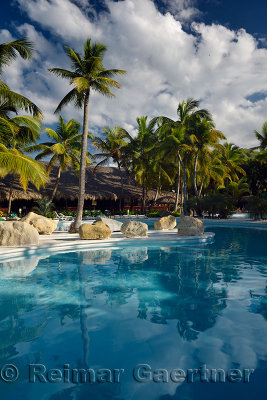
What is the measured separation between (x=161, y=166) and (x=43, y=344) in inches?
1068

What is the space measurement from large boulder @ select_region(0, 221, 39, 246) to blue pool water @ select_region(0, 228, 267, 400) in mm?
2004

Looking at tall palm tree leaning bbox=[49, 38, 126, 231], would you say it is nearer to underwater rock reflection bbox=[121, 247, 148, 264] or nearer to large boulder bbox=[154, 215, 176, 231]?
underwater rock reflection bbox=[121, 247, 148, 264]

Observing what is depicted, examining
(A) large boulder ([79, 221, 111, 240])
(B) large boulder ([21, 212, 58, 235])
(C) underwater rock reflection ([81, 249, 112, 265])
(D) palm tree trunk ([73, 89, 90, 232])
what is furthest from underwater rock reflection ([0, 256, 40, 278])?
(D) palm tree trunk ([73, 89, 90, 232])

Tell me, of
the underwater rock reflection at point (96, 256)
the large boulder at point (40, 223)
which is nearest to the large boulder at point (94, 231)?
the underwater rock reflection at point (96, 256)

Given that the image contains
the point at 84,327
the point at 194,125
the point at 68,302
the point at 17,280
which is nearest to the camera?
the point at 84,327

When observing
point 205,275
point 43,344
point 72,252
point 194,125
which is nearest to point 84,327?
point 43,344

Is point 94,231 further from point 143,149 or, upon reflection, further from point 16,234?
point 143,149

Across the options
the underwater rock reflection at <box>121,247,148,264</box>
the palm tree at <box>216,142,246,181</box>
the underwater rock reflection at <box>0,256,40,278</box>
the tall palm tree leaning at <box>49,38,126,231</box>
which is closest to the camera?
the underwater rock reflection at <box>0,256,40,278</box>

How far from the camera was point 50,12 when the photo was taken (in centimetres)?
1043

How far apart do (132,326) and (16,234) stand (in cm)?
710

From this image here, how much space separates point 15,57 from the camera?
11.6m

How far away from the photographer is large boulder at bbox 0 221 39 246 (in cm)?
922

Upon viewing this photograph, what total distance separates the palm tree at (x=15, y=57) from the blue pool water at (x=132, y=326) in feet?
25.1

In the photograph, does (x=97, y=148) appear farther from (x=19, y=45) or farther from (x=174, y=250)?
(x=174, y=250)
